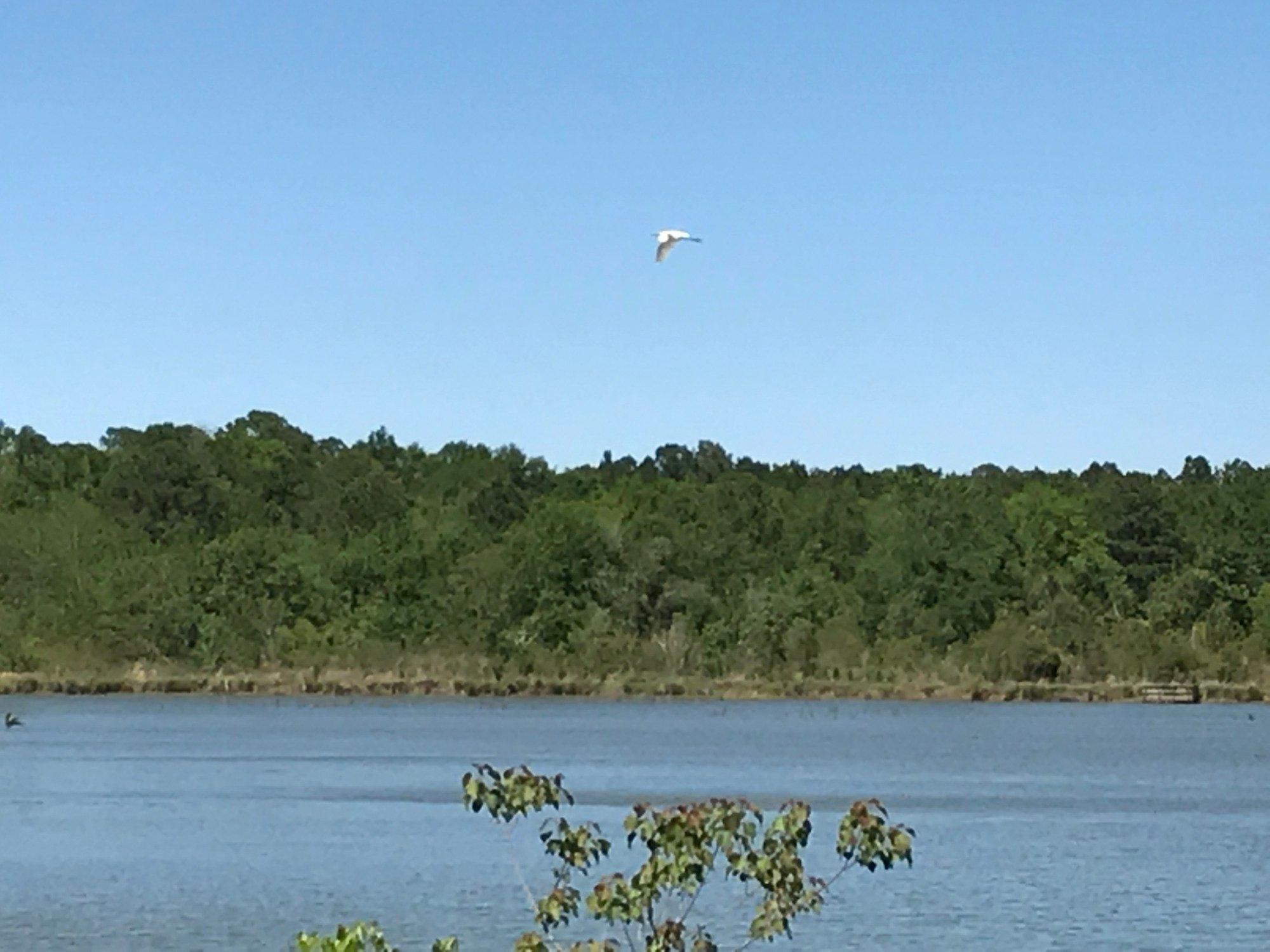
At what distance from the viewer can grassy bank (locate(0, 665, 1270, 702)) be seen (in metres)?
114

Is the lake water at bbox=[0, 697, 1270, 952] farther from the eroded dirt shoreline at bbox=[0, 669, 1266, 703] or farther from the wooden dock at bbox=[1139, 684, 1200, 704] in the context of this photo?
the eroded dirt shoreline at bbox=[0, 669, 1266, 703]

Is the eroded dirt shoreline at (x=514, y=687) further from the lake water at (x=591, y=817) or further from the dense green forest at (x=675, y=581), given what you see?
the lake water at (x=591, y=817)

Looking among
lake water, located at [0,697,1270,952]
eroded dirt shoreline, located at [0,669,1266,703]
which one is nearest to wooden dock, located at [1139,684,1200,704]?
eroded dirt shoreline, located at [0,669,1266,703]

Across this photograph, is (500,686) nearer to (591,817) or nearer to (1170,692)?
(1170,692)

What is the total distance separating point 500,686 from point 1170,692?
93.6ft

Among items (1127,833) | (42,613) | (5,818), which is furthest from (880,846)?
(42,613)

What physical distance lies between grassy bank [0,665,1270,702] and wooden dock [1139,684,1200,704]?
21.3 inches

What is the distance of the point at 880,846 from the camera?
15.2 m

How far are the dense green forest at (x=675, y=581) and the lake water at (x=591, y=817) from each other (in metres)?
12.9

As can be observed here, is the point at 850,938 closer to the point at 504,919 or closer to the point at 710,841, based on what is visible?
the point at 504,919

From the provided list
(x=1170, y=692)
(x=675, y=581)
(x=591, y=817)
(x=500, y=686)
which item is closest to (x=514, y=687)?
(x=500, y=686)

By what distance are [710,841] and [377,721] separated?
3438 inches

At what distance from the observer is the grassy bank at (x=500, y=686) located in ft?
374

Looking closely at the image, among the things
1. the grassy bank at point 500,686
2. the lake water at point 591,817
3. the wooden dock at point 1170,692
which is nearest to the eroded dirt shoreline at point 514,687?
the grassy bank at point 500,686
